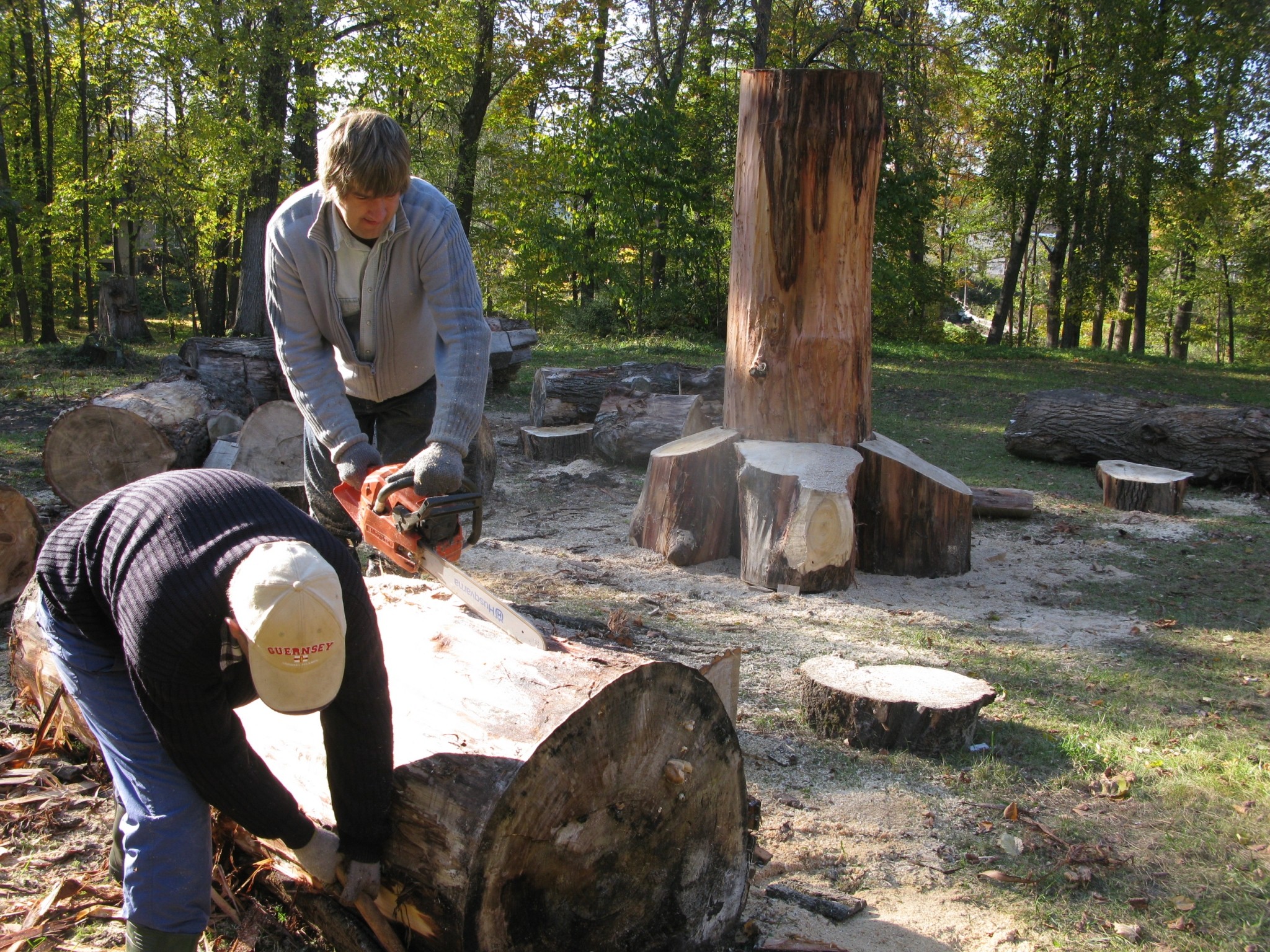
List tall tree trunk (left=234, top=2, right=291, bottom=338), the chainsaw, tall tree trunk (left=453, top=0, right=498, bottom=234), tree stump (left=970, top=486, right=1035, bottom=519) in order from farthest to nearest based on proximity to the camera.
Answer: tall tree trunk (left=453, top=0, right=498, bottom=234) → tall tree trunk (left=234, top=2, right=291, bottom=338) → tree stump (left=970, top=486, right=1035, bottom=519) → the chainsaw

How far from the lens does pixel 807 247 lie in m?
5.27

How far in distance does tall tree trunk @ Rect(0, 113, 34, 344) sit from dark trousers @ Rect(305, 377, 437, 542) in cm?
1319

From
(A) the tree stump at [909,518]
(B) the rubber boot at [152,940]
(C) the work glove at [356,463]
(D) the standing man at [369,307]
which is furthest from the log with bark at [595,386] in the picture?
(B) the rubber boot at [152,940]

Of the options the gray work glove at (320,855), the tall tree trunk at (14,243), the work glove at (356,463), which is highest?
the tall tree trunk at (14,243)

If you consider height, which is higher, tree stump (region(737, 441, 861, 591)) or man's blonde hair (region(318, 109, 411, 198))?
man's blonde hair (region(318, 109, 411, 198))

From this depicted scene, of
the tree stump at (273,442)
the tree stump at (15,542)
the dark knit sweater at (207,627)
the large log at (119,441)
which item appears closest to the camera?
the dark knit sweater at (207,627)

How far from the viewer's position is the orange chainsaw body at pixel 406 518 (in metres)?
2.41

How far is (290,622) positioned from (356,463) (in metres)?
1.34

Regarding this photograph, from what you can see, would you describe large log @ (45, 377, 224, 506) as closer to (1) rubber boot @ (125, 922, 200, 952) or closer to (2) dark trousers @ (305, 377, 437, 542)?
(2) dark trousers @ (305, 377, 437, 542)

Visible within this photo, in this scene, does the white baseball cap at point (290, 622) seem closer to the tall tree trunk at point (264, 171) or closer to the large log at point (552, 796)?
the large log at point (552, 796)

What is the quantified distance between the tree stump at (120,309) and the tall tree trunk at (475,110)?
7117 mm

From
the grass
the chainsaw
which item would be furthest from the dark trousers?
the grass

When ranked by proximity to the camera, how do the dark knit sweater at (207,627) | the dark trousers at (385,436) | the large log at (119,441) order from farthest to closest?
the large log at (119,441) → the dark trousers at (385,436) → the dark knit sweater at (207,627)

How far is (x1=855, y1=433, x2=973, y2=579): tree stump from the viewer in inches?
210
